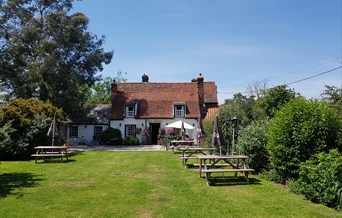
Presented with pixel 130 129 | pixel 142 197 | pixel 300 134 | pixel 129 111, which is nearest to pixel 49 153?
pixel 142 197

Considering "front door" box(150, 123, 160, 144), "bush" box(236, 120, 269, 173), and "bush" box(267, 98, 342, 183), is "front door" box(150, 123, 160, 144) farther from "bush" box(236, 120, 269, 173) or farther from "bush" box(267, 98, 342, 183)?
"bush" box(267, 98, 342, 183)

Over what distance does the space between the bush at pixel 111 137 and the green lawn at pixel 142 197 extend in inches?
820

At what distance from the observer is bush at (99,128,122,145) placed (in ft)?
108

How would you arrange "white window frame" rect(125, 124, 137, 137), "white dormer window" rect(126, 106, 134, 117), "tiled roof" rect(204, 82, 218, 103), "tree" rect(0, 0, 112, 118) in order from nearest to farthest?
1. "tree" rect(0, 0, 112, 118)
2. "white window frame" rect(125, 124, 137, 137)
3. "white dormer window" rect(126, 106, 134, 117)
4. "tiled roof" rect(204, 82, 218, 103)

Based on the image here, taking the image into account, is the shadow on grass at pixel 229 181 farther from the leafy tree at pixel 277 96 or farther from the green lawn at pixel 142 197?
the leafy tree at pixel 277 96

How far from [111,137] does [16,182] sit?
2248 cm

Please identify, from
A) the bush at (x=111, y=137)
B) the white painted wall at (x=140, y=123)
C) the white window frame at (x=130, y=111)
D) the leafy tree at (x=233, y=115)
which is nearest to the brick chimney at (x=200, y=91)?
the white painted wall at (x=140, y=123)

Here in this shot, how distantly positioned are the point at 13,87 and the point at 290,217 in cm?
2988

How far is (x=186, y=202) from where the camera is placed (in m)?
7.74

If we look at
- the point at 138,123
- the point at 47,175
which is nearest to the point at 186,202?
the point at 47,175

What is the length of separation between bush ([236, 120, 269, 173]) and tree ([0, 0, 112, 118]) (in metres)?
22.4

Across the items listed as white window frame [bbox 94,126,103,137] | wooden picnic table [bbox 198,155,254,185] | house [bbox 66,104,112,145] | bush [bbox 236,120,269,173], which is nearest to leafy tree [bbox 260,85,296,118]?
bush [bbox 236,120,269,173]

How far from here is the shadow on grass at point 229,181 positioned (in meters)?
10.3

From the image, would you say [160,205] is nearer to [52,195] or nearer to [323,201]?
[52,195]
